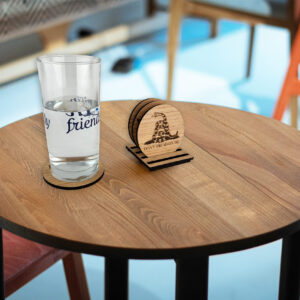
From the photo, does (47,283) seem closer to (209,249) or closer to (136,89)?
(209,249)

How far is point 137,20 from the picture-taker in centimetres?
348

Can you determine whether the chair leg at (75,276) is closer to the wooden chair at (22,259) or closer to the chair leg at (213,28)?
the wooden chair at (22,259)

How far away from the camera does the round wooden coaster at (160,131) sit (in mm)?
787

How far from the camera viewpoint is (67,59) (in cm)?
75

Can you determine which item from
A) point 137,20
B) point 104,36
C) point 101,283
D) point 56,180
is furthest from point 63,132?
Answer: point 137,20

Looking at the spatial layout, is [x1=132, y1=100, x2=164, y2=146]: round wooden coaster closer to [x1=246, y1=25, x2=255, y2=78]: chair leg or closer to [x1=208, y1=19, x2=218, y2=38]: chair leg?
[x1=246, y1=25, x2=255, y2=78]: chair leg

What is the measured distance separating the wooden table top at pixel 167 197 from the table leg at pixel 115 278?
7.2 inches

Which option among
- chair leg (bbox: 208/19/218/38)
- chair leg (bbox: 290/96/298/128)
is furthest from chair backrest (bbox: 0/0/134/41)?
chair leg (bbox: 290/96/298/128)

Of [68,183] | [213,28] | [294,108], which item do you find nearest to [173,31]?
[294,108]

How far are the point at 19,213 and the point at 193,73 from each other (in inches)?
90.7

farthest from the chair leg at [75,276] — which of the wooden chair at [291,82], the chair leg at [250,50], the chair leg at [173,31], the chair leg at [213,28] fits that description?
the chair leg at [213,28]

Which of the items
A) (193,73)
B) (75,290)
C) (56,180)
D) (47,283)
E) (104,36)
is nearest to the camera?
(56,180)

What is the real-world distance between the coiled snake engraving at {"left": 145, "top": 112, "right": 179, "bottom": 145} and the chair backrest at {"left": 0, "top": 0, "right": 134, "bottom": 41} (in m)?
1.70

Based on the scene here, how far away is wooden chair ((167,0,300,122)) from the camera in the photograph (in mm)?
1982
